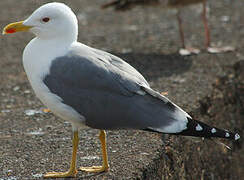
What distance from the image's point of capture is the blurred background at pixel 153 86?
388 cm

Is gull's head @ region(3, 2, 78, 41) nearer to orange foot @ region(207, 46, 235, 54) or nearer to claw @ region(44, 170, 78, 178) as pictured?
claw @ region(44, 170, 78, 178)

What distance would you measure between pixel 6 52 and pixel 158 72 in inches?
87.1

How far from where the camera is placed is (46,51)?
131 inches

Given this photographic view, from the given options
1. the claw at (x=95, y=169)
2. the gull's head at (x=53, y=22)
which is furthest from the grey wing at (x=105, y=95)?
the claw at (x=95, y=169)

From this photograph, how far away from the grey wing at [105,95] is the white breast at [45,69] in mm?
32

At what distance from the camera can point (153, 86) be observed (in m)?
5.53

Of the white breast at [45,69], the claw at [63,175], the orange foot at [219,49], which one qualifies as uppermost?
the white breast at [45,69]

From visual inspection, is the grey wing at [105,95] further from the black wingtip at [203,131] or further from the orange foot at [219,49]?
the orange foot at [219,49]

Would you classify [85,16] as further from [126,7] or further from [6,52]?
[6,52]

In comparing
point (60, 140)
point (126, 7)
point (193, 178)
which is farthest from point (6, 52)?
point (193, 178)

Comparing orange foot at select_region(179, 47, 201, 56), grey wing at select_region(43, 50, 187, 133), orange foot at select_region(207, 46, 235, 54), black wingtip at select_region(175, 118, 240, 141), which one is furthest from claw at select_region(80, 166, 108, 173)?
orange foot at select_region(207, 46, 235, 54)

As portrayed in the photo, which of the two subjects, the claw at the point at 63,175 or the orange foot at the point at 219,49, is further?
the orange foot at the point at 219,49

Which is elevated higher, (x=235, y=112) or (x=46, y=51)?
(x=46, y=51)

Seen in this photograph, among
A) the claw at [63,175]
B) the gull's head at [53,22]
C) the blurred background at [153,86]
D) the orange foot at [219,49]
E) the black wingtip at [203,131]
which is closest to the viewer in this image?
the black wingtip at [203,131]
